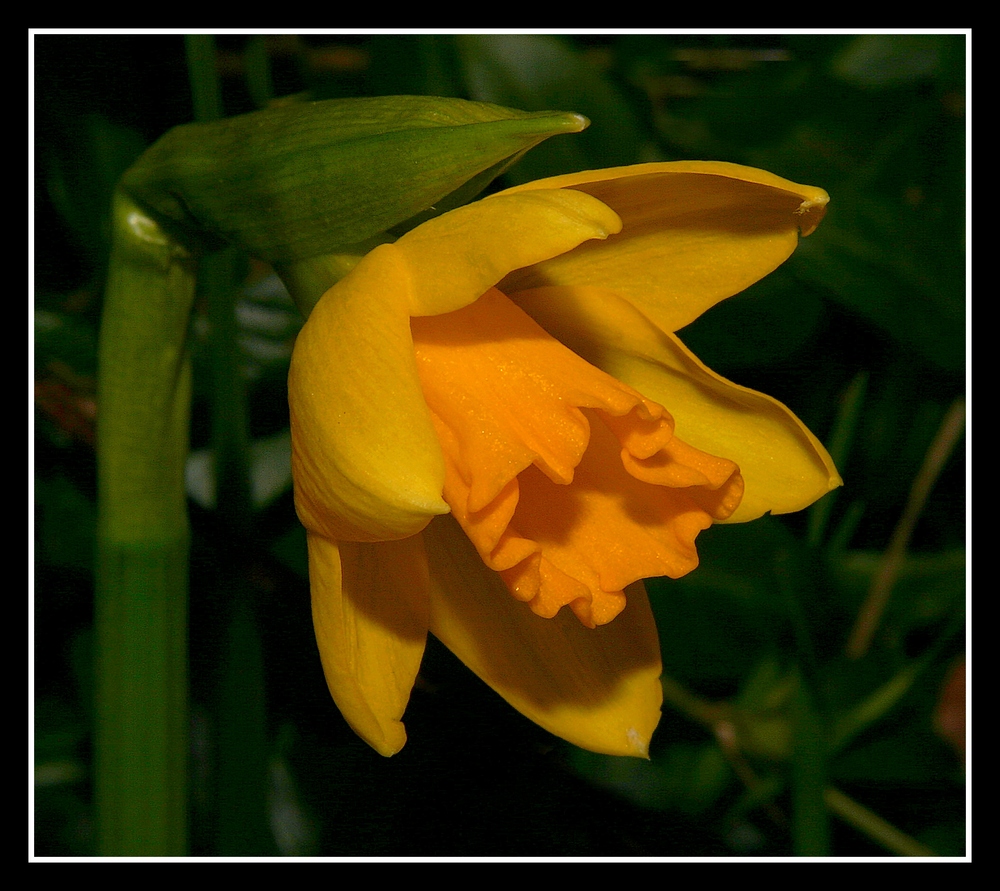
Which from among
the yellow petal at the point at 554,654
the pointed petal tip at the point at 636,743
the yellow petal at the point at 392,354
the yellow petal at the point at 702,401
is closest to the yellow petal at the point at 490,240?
the yellow petal at the point at 392,354

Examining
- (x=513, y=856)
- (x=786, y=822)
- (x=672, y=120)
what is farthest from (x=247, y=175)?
(x=786, y=822)

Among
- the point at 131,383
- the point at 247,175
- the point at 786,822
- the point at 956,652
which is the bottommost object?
the point at 786,822

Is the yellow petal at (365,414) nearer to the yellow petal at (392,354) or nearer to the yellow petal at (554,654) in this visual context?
the yellow petal at (392,354)

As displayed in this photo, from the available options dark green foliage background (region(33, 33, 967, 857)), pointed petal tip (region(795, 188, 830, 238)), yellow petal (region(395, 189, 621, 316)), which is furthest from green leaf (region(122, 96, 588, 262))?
dark green foliage background (region(33, 33, 967, 857))

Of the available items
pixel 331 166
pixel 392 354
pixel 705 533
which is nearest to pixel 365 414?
pixel 392 354

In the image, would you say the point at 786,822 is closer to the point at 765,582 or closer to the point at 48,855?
the point at 765,582

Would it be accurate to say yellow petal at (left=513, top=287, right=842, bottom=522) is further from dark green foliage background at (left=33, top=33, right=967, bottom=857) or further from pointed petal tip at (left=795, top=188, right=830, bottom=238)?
dark green foliage background at (left=33, top=33, right=967, bottom=857)
